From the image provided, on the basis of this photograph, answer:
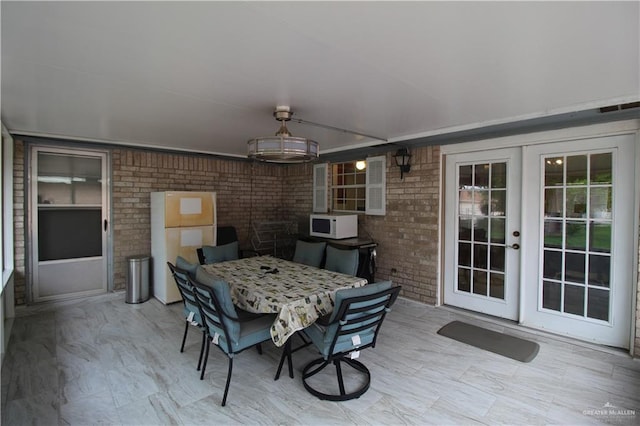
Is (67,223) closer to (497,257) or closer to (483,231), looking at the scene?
(483,231)

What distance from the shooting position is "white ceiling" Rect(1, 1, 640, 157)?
1.53m

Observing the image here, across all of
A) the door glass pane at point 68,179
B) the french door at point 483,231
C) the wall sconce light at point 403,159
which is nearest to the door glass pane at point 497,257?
the french door at point 483,231

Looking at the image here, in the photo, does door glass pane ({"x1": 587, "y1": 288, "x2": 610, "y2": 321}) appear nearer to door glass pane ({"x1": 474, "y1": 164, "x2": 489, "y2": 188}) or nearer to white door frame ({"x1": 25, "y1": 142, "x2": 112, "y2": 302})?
door glass pane ({"x1": 474, "y1": 164, "x2": 489, "y2": 188})

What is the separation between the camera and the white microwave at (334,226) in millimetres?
5055

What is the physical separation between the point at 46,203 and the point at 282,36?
4626 mm

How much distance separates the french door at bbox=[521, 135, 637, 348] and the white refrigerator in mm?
4469

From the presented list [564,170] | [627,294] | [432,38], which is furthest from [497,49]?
[627,294]

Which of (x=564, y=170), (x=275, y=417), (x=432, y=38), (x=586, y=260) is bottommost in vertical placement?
(x=275, y=417)

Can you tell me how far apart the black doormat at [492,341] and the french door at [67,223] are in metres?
5.03

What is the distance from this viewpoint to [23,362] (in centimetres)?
305

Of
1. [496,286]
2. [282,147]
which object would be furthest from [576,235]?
[282,147]

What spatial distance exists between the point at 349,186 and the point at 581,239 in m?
3.40

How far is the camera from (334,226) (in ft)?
→ 16.6

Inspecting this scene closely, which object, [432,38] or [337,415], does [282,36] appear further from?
[337,415]
